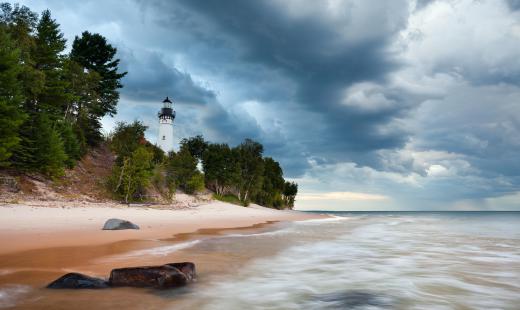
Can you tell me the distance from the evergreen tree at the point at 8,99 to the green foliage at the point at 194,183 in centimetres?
2820

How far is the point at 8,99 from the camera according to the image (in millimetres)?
25547

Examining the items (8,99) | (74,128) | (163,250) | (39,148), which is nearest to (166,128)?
(74,128)

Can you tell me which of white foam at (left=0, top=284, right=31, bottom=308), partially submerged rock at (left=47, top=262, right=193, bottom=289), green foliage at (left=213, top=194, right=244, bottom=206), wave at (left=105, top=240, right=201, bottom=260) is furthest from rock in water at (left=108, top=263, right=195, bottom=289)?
green foliage at (left=213, top=194, right=244, bottom=206)

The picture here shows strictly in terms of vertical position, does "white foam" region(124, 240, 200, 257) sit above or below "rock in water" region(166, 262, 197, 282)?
below

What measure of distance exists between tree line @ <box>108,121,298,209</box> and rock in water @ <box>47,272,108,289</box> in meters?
29.0

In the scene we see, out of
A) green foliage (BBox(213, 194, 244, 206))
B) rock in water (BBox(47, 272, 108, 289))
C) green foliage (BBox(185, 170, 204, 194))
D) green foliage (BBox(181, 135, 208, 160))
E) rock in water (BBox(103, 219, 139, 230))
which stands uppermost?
green foliage (BBox(181, 135, 208, 160))

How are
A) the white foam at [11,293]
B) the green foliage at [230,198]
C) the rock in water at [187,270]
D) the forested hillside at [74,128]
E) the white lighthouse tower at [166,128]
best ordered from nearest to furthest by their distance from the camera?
1. the white foam at [11,293]
2. the rock in water at [187,270]
3. the forested hillside at [74,128]
4. the green foliage at [230,198]
5. the white lighthouse tower at [166,128]

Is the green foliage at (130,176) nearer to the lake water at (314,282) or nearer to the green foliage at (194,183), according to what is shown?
the green foliage at (194,183)

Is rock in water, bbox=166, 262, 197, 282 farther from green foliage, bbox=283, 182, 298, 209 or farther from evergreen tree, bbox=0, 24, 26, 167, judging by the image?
green foliage, bbox=283, 182, 298, 209

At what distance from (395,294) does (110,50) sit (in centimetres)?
5381

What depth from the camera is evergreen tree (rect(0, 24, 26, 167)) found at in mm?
24425

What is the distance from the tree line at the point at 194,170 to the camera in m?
36.0

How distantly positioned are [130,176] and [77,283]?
30.4m

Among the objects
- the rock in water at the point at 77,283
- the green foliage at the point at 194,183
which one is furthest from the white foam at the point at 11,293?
the green foliage at the point at 194,183
